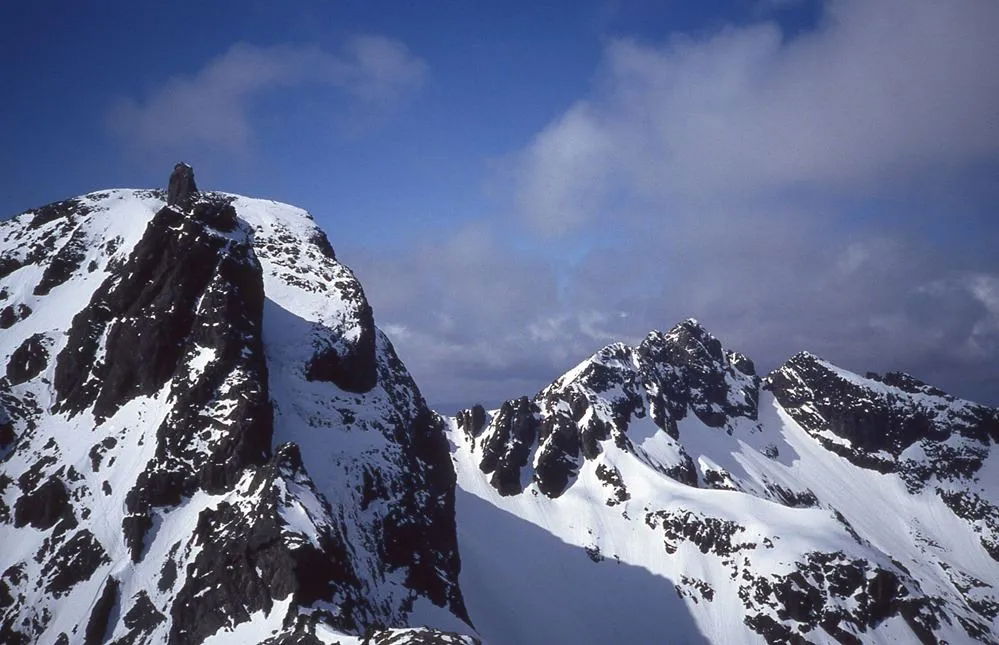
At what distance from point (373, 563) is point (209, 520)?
1763cm

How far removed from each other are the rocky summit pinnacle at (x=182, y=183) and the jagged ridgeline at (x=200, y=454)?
5.58 meters

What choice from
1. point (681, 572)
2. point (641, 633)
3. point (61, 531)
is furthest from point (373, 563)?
point (681, 572)

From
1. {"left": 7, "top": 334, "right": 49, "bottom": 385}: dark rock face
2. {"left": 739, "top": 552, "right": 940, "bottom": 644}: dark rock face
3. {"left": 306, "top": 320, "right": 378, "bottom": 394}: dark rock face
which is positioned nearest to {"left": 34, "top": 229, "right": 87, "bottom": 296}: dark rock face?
{"left": 7, "top": 334, "right": 49, "bottom": 385}: dark rock face

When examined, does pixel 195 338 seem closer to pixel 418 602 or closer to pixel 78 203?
pixel 418 602

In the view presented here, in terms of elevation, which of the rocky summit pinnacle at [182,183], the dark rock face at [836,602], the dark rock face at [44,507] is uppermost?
the rocky summit pinnacle at [182,183]

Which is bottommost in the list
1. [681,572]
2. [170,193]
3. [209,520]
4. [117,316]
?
[681,572]

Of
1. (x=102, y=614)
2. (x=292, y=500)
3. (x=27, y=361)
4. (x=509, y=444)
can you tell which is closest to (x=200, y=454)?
(x=292, y=500)

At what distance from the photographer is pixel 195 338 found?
66.6 metres

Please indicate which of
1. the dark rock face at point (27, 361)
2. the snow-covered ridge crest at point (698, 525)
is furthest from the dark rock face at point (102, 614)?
the snow-covered ridge crest at point (698, 525)

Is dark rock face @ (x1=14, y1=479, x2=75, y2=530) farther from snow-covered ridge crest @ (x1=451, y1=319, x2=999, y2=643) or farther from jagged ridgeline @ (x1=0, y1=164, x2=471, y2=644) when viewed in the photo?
snow-covered ridge crest @ (x1=451, y1=319, x2=999, y2=643)

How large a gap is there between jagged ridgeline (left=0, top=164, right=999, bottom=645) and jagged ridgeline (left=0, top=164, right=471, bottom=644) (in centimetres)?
25

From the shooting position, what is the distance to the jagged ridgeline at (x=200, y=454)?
5059cm

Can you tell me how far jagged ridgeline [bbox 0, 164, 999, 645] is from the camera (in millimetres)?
52031

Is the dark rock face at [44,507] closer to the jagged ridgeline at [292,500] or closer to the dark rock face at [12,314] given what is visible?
the jagged ridgeline at [292,500]
